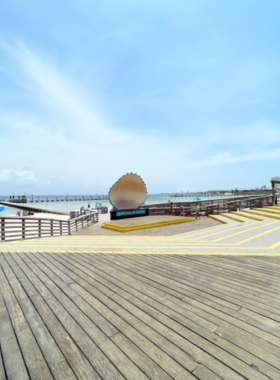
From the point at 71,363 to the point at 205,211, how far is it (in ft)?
57.8

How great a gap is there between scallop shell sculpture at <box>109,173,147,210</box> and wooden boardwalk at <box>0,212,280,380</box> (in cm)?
1313

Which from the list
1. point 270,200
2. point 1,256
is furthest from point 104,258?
point 270,200

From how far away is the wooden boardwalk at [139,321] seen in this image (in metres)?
1.97

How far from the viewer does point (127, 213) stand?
644 inches

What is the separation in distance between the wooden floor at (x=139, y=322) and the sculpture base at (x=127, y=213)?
36.5 feet

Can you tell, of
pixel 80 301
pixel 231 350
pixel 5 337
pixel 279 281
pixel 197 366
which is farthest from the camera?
pixel 279 281

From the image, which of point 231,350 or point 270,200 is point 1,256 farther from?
point 270,200

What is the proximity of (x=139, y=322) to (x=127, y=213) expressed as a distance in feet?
45.2

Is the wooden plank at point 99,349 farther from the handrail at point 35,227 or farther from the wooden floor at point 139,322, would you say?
the handrail at point 35,227

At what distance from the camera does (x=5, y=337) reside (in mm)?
2354

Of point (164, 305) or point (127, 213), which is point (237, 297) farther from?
point (127, 213)

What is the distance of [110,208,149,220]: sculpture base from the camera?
619 inches

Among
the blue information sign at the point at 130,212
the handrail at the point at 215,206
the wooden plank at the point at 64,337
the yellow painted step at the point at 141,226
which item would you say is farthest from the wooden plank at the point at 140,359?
the handrail at the point at 215,206

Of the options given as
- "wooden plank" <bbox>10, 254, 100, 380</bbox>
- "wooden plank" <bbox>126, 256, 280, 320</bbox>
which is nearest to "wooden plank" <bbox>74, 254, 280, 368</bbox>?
"wooden plank" <bbox>126, 256, 280, 320</bbox>
